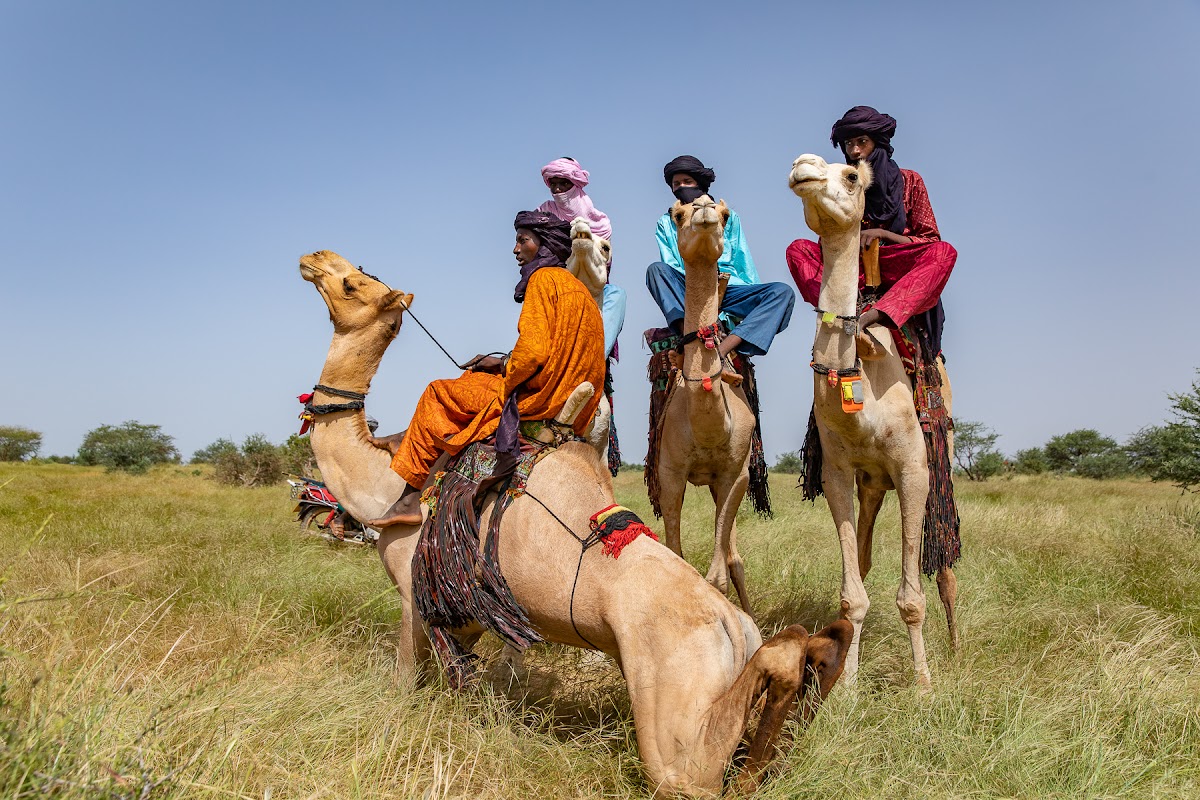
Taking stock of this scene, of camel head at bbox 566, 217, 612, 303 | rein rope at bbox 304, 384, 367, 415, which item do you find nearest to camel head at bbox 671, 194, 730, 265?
camel head at bbox 566, 217, 612, 303

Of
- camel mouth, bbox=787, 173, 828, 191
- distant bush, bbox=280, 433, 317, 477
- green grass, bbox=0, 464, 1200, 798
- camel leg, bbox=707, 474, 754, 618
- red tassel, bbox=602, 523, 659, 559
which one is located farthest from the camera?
distant bush, bbox=280, 433, 317, 477

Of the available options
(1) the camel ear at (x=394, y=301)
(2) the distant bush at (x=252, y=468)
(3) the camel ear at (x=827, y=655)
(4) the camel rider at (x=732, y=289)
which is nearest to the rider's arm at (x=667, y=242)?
(4) the camel rider at (x=732, y=289)

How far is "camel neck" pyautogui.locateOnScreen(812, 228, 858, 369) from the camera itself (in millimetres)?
4754

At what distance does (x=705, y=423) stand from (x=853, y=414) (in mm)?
1094

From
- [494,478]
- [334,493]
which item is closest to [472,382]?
[494,478]

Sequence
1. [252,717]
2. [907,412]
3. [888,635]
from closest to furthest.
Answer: [252,717]
[907,412]
[888,635]

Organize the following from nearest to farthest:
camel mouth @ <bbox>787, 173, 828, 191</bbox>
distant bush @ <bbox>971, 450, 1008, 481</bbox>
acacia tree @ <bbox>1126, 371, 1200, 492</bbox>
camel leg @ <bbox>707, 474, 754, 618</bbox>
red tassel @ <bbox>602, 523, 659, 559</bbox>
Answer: red tassel @ <bbox>602, 523, 659, 559</bbox> < camel mouth @ <bbox>787, 173, 828, 191</bbox> < camel leg @ <bbox>707, 474, 754, 618</bbox> < acacia tree @ <bbox>1126, 371, 1200, 492</bbox> < distant bush @ <bbox>971, 450, 1008, 481</bbox>

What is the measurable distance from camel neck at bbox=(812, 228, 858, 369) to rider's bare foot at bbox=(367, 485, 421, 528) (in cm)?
227

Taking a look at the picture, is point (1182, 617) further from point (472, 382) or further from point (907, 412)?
point (472, 382)

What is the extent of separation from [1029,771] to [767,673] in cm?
137

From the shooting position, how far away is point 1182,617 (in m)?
5.76

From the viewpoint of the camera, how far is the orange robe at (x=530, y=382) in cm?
408

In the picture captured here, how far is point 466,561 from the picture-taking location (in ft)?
12.6

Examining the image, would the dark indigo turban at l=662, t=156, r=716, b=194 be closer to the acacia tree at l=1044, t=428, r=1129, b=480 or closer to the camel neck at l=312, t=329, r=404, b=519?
the camel neck at l=312, t=329, r=404, b=519
